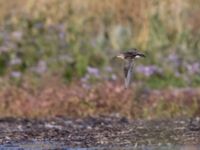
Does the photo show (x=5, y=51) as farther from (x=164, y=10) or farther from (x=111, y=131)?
(x=111, y=131)

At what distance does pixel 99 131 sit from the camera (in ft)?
26.1

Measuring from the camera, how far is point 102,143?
23.5 feet

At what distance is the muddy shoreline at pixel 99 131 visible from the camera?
7.29 metres

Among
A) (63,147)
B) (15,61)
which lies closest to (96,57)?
(15,61)

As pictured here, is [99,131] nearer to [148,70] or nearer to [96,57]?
[148,70]

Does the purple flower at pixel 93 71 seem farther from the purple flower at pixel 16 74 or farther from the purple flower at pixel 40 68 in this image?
the purple flower at pixel 16 74

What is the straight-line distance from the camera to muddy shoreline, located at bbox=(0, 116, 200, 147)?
7.29 meters

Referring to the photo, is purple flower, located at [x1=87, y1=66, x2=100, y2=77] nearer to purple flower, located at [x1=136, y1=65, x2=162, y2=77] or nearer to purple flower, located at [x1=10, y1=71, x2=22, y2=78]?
purple flower, located at [x1=136, y1=65, x2=162, y2=77]

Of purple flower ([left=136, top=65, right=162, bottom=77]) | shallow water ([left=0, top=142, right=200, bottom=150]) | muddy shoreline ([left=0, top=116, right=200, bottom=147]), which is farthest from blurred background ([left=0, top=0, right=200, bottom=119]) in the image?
shallow water ([left=0, top=142, right=200, bottom=150])

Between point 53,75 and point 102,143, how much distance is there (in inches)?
144

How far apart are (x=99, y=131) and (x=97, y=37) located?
421cm

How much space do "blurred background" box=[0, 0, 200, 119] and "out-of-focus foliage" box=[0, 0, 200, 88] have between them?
0.01 metres

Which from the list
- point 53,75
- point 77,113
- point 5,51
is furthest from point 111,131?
point 5,51

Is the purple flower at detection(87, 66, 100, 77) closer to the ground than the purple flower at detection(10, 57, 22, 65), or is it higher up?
closer to the ground
